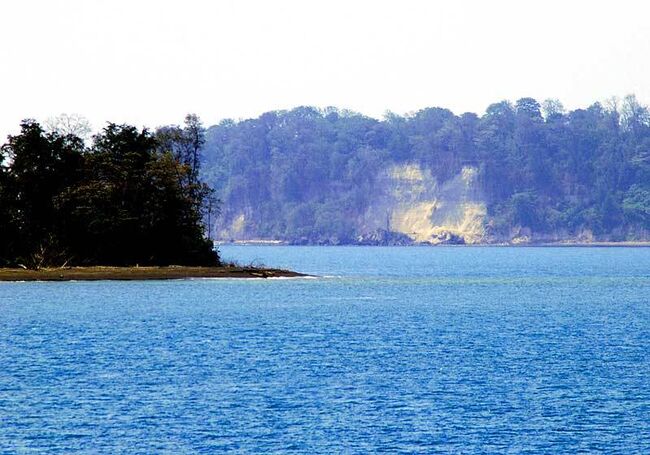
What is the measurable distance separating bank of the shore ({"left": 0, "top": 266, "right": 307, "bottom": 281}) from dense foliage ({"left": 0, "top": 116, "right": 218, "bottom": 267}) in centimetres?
221

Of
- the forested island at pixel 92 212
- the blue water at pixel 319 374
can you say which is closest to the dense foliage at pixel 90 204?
the forested island at pixel 92 212

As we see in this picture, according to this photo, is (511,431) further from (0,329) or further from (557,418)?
(0,329)

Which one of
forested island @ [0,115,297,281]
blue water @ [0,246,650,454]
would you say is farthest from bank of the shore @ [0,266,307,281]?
blue water @ [0,246,650,454]

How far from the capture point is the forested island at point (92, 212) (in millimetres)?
123750

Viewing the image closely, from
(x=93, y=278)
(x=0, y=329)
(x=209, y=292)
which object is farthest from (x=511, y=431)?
(x=93, y=278)

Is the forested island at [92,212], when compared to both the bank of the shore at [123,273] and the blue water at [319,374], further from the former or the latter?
the blue water at [319,374]

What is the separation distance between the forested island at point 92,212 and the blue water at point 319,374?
42.3ft

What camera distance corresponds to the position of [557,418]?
153 ft

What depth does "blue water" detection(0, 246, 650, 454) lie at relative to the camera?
43281 millimetres

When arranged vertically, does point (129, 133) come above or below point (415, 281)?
above

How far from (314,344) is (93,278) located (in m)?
56.7

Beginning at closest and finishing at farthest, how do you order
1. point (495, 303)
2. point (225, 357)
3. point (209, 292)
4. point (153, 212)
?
point (225, 357)
point (495, 303)
point (209, 292)
point (153, 212)

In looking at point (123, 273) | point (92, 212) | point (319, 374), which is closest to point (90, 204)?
point (92, 212)

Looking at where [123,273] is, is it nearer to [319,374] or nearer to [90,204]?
[90,204]
